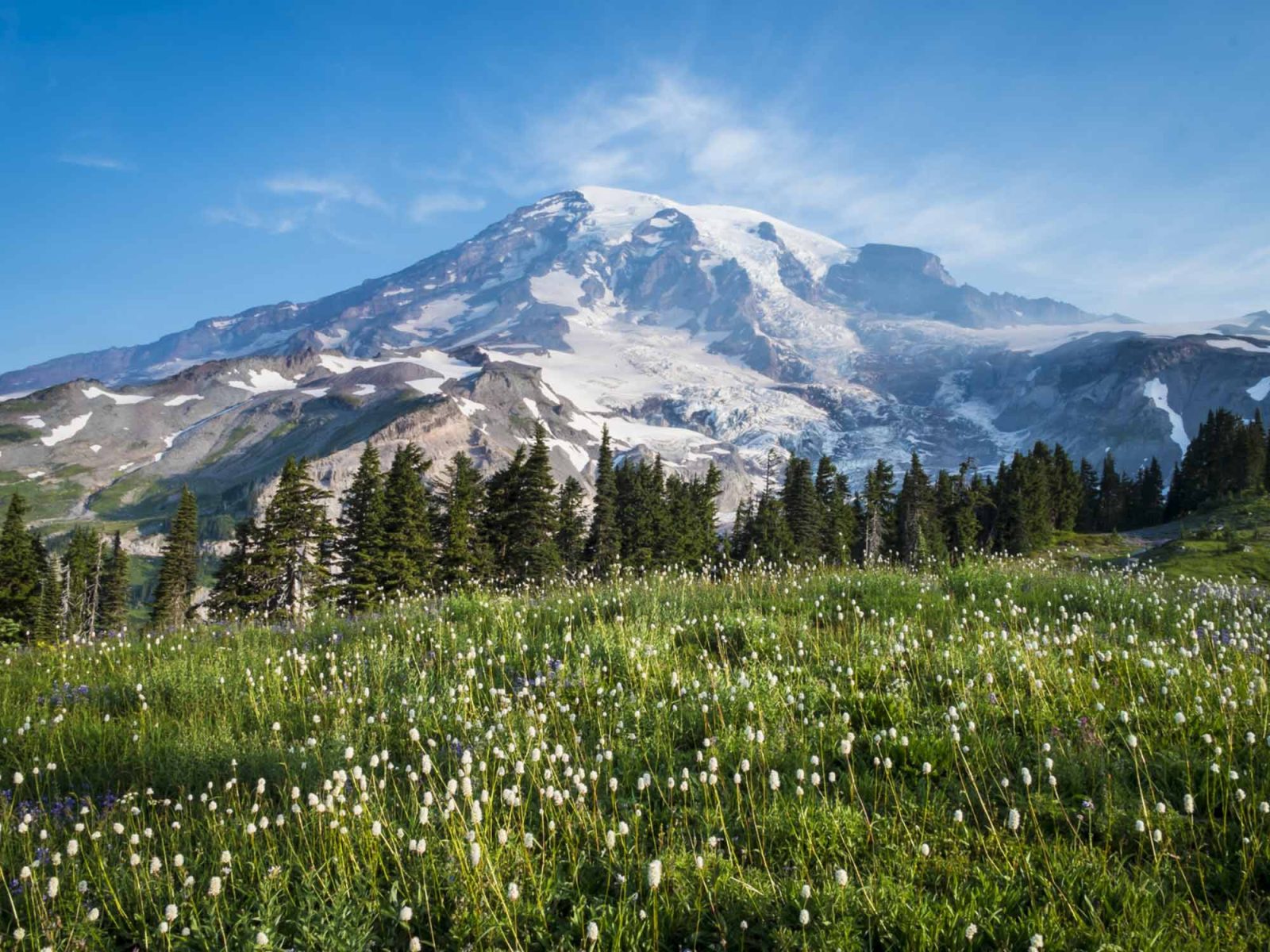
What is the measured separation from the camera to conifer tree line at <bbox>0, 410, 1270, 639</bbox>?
3525cm

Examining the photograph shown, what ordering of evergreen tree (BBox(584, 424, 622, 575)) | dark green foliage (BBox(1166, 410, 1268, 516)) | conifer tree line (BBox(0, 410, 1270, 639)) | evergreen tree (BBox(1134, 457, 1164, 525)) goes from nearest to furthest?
conifer tree line (BBox(0, 410, 1270, 639)) < evergreen tree (BBox(584, 424, 622, 575)) < dark green foliage (BBox(1166, 410, 1268, 516)) < evergreen tree (BBox(1134, 457, 1164, 525))

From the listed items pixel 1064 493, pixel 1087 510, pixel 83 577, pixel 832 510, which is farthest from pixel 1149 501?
pixel 83 577

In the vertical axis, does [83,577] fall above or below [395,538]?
below

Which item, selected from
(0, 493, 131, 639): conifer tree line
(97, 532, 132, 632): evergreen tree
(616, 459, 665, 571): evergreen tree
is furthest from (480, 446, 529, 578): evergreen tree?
(97, 532, 132, 632): evergreen tree

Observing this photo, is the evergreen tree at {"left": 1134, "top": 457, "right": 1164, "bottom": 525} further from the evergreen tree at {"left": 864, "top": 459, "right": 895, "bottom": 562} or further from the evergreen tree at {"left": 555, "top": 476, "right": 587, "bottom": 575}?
the evergreen tree at {"left": 555, "top": 476, "right": 587, "bottom": 575}

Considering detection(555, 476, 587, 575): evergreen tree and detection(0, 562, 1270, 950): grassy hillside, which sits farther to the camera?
detection(555, 476, 587, 575): evergreen tree

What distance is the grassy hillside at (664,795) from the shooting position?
3.29 m

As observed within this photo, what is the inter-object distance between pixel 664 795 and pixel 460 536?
3495 centimetres

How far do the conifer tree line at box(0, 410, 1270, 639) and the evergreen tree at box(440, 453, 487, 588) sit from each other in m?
0.11

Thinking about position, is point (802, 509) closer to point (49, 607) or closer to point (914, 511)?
point (914, 511)

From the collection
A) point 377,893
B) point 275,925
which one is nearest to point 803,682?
point 377,893

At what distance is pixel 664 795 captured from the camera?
455 centimetres

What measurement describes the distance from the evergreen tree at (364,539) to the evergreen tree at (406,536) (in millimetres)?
290

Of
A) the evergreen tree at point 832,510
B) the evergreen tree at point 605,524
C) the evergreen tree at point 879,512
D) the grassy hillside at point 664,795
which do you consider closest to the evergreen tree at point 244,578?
the evergreen tree at point 605,524
